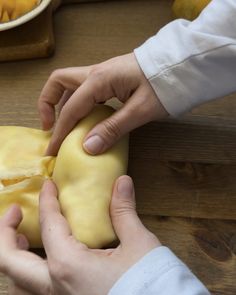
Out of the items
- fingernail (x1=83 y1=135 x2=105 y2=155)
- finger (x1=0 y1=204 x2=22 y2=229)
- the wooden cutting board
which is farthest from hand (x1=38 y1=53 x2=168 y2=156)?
the wooden cutting board

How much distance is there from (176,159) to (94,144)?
0.15 m

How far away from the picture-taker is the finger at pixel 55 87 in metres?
0.65

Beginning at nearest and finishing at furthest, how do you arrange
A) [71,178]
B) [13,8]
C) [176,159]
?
[71,178]
[176,159]
[13,8]

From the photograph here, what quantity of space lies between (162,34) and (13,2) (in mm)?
301

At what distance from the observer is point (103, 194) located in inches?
22.5

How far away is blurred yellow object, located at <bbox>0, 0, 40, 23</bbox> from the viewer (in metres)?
0.80

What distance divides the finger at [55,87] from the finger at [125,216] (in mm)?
157

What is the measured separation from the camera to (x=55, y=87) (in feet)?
2.19

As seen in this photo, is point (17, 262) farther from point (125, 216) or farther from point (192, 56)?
point (192, 56)

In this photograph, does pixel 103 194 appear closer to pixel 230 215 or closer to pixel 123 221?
pixel 123 221

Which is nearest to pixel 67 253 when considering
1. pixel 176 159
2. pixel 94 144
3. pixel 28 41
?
pixel 94 144

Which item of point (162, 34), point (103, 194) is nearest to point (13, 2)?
point (162, 34)

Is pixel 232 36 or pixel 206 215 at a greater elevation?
pixel 232 36

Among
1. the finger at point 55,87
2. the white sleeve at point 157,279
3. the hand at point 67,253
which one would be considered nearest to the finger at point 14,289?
the hand at point 67,253
